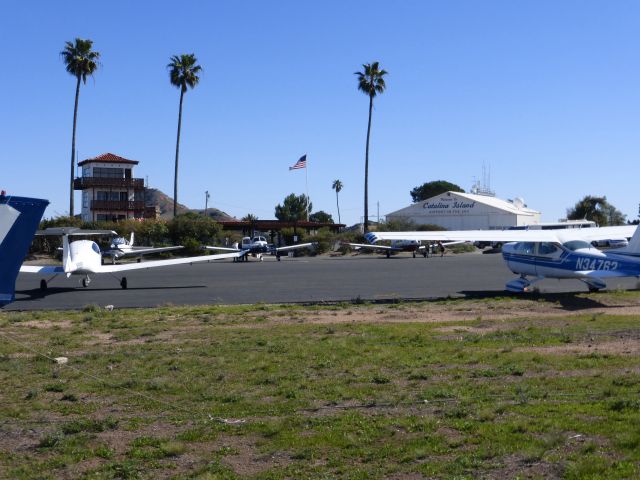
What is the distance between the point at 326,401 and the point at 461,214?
89.2 m

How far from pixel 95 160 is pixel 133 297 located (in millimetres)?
59853

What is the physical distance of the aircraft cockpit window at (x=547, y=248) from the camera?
957 inches

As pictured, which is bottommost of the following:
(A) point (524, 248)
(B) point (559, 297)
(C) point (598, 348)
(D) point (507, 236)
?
(C) point (598, 348)

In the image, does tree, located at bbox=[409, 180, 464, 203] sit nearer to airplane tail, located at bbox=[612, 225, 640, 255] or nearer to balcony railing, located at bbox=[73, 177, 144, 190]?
balcony railing, located at bbox=[73, 177, 144, 190]

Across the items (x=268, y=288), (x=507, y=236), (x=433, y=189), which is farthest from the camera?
(x=433, y=189)

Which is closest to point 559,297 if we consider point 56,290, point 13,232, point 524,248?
point 524,248

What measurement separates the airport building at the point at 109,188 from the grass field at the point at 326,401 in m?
67.0

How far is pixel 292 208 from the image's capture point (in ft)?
435

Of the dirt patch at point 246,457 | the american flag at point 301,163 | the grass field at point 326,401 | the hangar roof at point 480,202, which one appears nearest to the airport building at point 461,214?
the hangar roof at point 480,202

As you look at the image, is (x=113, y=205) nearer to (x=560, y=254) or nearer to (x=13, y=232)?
(x=560, y=254)

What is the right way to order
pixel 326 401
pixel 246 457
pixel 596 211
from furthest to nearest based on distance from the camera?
pixel 596 211
pixel 326 401
pixel 246 457

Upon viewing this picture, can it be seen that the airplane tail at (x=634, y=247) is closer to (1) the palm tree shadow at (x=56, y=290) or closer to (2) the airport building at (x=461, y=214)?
(1) the palm tree shadow at (x=56, y=290)

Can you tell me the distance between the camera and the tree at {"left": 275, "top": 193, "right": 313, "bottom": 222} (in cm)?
13112

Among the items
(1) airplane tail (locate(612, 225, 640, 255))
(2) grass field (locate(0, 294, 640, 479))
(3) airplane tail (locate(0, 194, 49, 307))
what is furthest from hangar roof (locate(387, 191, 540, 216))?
(3) airplane tail (locate(0, 194, 49, 307))
